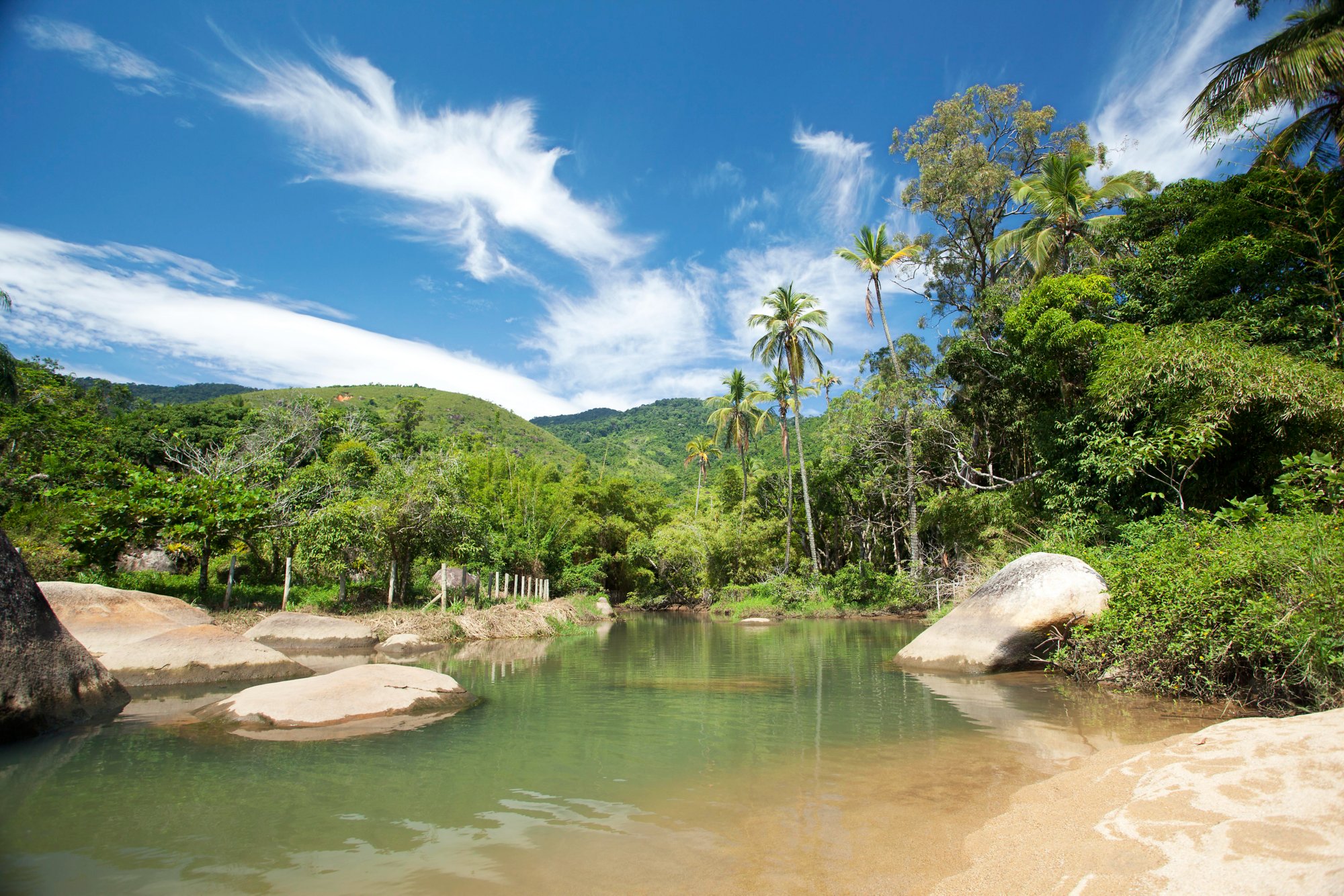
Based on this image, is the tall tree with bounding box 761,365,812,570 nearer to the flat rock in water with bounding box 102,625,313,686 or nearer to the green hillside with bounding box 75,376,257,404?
the flat rock in water with bounding box 102,625,313,686

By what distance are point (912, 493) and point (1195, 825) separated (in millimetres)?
27121

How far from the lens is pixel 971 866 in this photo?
400cm

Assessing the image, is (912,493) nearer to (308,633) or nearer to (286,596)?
(308,633)

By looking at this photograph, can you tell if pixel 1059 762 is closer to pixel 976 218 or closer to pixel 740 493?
pixel 976 218

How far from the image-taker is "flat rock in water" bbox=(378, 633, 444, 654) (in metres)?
16.6

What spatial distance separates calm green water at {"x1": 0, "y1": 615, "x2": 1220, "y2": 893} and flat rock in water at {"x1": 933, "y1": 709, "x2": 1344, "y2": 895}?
52.9 inches

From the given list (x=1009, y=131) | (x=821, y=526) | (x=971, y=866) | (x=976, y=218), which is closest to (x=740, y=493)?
(x=821, y=526)

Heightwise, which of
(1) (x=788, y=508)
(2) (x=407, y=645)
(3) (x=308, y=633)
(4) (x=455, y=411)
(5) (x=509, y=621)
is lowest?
(2) (x=407, y=645)

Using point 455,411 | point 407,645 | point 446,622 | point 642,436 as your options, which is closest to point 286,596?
point 446,622

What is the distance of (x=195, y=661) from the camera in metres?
11.4

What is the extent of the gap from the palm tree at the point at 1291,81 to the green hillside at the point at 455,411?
177 ft

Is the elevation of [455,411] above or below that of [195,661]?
above

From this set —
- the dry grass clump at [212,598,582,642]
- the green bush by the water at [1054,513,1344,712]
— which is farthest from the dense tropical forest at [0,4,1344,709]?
the dry grass clump at [212,598,582,642]

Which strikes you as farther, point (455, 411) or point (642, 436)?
point (642, 436)
